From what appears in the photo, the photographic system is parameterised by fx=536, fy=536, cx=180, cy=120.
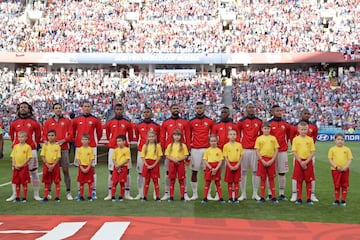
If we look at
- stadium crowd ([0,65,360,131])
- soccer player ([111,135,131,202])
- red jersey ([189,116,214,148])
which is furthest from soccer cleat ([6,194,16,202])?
stadium crowd ([0,65,360,131])

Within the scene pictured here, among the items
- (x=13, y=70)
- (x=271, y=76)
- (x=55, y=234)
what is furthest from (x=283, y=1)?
(x=55, y=234)

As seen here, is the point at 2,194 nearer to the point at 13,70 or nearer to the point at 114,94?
the point at 114,94

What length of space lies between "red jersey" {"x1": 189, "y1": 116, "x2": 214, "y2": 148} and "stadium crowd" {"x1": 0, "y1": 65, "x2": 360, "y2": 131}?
21.0m

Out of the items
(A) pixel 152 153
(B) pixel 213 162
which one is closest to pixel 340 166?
(B) pixel 213 162

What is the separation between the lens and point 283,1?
47.1 m

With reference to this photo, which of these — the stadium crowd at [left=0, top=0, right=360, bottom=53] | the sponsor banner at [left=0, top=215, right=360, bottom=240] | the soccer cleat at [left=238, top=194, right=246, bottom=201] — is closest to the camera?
the sponsor banner at [left=0, top=215, right=360, bottom=240]

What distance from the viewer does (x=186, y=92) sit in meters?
36.7

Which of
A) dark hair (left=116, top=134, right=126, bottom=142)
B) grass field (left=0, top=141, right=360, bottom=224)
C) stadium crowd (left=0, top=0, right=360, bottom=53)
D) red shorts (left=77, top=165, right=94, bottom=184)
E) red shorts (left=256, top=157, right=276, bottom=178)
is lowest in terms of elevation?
grass field (left=0, top=141, right=360, bottom=224)

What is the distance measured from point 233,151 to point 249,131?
2.51 feet

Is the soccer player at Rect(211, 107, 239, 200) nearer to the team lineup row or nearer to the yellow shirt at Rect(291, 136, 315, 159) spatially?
the team lineup row

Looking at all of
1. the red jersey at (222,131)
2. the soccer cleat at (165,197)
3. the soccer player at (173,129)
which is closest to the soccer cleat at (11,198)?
the soccer cleat at (165,197)

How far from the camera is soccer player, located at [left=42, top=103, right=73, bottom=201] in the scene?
1032 cm

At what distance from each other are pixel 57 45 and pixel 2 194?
32.8 m

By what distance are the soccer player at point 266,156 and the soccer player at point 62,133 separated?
11.9 feet
